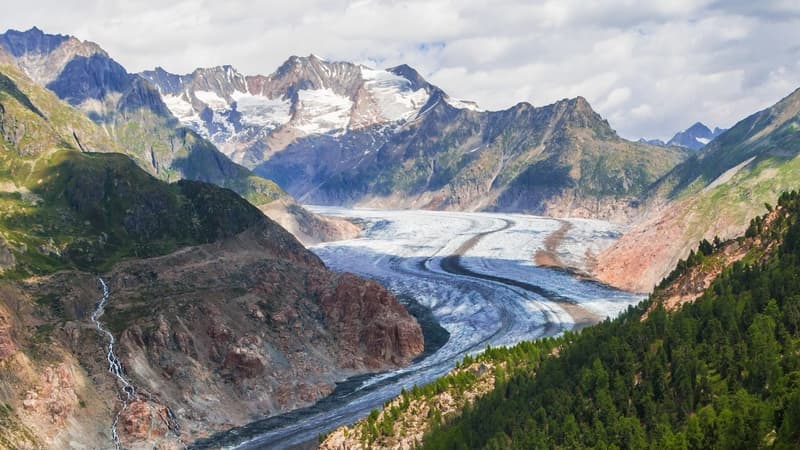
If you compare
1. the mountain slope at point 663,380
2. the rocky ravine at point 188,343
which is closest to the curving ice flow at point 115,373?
the rocky ravine at point 188,343

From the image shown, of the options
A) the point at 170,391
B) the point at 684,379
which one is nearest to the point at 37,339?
the point at 170,391

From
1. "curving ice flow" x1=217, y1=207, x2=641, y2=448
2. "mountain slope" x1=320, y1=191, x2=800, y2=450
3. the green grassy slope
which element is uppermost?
the green grassy slope

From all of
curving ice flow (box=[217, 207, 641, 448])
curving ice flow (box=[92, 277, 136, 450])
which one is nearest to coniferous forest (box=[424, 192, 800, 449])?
curving ice flow (box=[217, 207, 641, 448])

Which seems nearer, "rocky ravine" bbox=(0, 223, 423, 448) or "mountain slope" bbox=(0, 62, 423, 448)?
"rocky ravine" bbox=(0, 223, 423, 448)

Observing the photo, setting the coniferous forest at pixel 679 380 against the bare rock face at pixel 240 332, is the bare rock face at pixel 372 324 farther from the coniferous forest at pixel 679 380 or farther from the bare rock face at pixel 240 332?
the coniferous forest at pixel 679 380

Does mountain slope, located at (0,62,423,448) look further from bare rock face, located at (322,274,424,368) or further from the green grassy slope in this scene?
the green grassy slope

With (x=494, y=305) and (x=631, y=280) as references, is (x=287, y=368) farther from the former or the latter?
(x=631, y=280)

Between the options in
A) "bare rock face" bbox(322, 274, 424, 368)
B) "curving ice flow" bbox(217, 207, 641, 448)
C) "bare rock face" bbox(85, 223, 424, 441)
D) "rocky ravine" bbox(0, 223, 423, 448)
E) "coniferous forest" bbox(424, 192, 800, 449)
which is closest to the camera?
"coniferous forest" bbox(424, 192, 800, 449)

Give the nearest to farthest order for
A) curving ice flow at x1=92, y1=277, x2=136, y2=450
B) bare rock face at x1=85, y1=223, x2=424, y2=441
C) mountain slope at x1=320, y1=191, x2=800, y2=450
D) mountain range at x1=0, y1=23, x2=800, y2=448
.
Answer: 1. mountain slope at x1=320, y1=191, x2=800, y2=450
2. mountain range at x1=0, y1=23, x2=800, y2=448
3. curving ice flow at x1=92, y1=277, x2=136, y2=450
4. bare rock face at x1=85, y1=223, x2=424, y2=441
